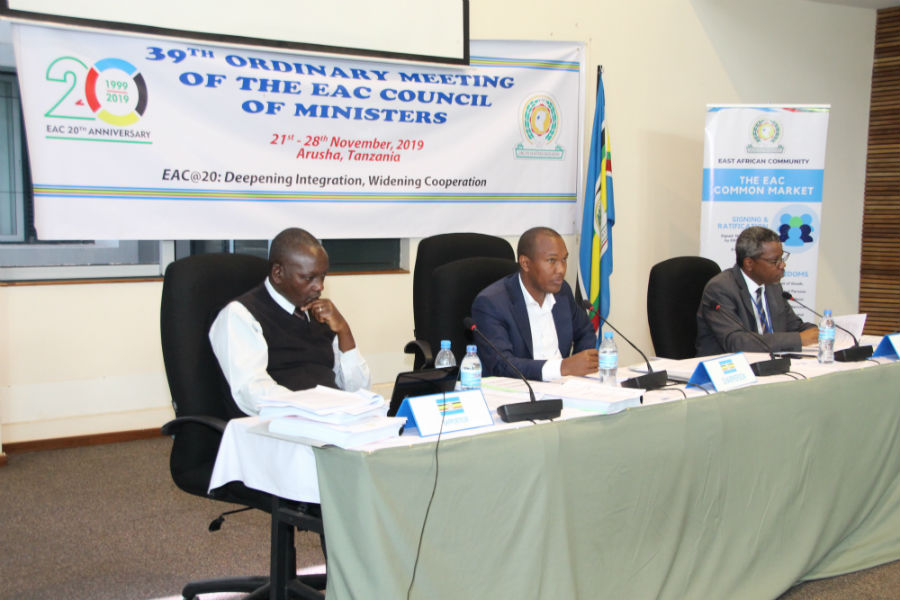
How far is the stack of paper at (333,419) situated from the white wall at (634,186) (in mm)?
2700

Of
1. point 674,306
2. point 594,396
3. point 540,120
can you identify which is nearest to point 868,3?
point 540,120

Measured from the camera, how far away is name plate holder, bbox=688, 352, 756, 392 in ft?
8.29

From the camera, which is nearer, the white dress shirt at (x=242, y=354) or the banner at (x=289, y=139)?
the white dress shirt at (x=242, y=354)

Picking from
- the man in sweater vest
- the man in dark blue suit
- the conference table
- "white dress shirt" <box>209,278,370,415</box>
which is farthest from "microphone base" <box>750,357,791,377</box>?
"white dress shirt" <box>209,278,370,415</box>

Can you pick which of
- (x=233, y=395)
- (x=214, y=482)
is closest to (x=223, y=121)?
(x=233, y=395)

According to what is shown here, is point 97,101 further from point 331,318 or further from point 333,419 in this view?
point 333,419

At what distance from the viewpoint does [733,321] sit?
3438 millimetres

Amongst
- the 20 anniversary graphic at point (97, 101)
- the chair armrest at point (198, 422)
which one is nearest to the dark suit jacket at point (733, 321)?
the chair armrest at point (198, 422)

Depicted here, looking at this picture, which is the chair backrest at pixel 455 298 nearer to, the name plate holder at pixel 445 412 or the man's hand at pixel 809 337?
the name plate holder at pixel 445 412

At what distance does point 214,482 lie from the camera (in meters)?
2.09

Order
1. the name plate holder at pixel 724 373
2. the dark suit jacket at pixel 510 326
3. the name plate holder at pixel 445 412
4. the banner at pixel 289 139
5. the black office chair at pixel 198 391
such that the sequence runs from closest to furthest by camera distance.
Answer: the name plate holder at pixel 445 412 → the black office chair at pixel 198 391 → the name plate holder at pixel 724 373 → the dark suit jacket at pixel 510 326 → the banner at pixel 289 139

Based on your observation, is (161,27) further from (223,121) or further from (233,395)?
(233,395)

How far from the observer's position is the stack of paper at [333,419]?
1.87 metres

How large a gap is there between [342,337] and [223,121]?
207 cm
